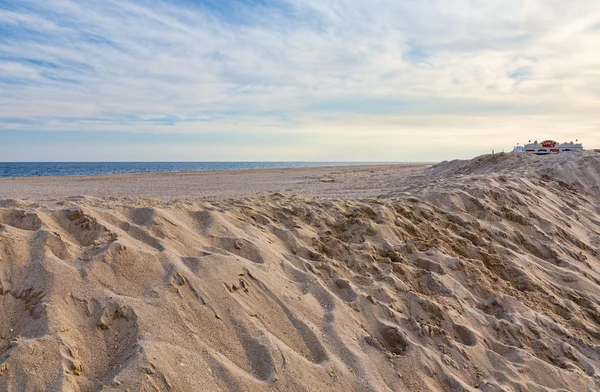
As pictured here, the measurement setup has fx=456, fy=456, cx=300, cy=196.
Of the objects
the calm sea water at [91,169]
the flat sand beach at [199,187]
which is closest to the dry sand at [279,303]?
the flat sand beach at [199,187]

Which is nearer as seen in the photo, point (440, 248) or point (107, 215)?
point (107, 215)

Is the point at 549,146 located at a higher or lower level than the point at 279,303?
higher

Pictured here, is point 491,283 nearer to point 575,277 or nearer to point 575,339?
point 575,339

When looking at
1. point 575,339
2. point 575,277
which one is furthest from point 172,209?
point 575,277

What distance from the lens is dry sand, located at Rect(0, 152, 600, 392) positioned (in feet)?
8.79

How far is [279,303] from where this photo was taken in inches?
138

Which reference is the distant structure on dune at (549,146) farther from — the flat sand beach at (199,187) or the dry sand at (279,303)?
the dry sand at (279,303)

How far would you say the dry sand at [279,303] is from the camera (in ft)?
8.79

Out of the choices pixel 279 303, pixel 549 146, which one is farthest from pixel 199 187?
pixel 549 146

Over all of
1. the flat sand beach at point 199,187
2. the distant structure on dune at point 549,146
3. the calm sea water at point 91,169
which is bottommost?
the calm sea water at point 91,169

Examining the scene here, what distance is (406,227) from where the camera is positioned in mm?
5496

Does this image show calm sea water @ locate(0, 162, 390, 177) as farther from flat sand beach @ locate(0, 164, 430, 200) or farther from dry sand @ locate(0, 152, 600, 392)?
dry sand @ locate(0, 152, 600, 392)

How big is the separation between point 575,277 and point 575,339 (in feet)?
4.68

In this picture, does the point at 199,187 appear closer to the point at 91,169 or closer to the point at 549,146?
the point at 549,146
